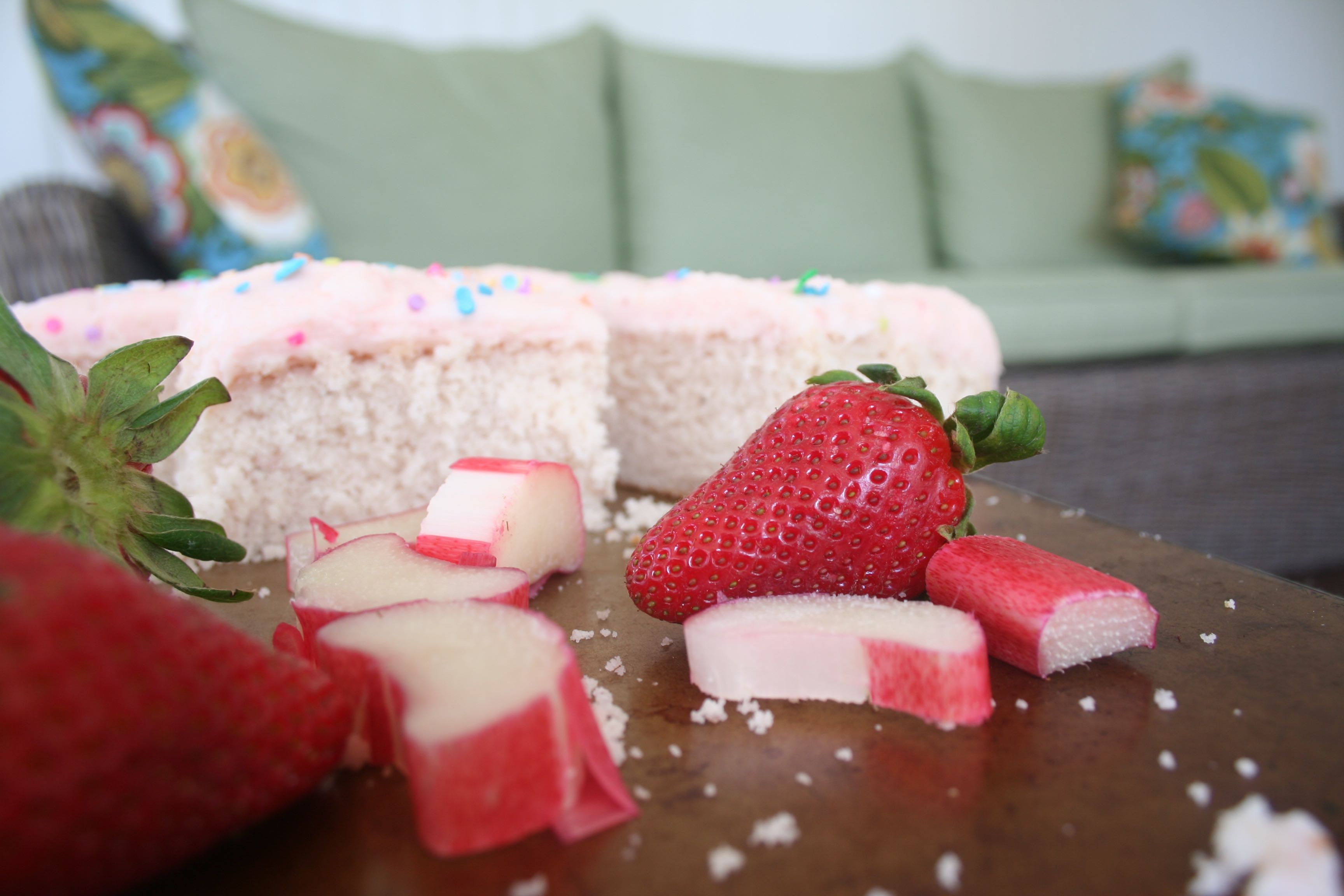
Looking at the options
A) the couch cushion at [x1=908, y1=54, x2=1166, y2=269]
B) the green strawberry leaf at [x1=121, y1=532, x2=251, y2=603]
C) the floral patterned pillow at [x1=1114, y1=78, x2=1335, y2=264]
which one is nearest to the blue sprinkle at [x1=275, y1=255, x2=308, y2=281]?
the green strawberry leaf at [x1=121, y1=532, x2=251, y2=603]

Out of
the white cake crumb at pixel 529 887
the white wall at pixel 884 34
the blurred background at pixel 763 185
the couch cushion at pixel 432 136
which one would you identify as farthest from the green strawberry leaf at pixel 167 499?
the white wall at pixel 884 34

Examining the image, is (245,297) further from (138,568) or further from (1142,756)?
(1142,756)

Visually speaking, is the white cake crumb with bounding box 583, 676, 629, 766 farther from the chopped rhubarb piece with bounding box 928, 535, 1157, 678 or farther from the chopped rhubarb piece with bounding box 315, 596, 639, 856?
the chopped rhubarb piece with bounding box 928, 535, 1157, 678

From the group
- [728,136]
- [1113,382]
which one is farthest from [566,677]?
[728,136]

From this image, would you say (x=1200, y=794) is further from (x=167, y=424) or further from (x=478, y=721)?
(x=167, y=424)

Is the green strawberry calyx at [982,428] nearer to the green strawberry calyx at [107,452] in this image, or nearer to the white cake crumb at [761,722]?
the white cake crumb at [761,722]

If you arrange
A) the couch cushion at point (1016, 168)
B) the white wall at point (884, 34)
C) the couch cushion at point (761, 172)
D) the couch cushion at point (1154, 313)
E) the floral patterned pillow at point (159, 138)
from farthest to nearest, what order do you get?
the couch cushion at point (1016, 168) → the white wall at point (884, 34) → the couch cushion at point (761, 172) → the couch cushion at point (1154, 313) → the floral patterned pillow at point (159, 138)
